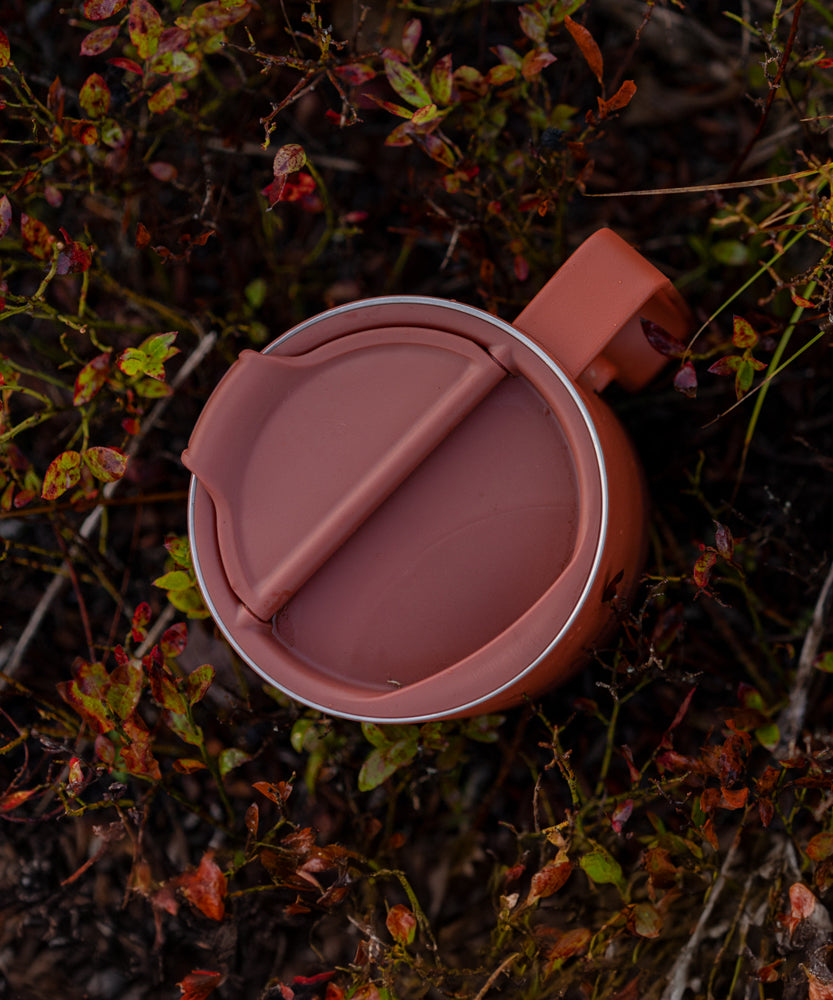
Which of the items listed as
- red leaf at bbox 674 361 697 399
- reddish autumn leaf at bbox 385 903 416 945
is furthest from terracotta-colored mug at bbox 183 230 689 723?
reddish autumn leaf at bbox 385 903 416 945

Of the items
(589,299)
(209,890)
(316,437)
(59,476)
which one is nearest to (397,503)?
(316,437)

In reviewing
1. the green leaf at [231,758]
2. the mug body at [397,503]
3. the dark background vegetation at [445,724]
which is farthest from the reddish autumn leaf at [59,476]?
the green leaf at [231,758]

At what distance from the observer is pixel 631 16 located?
4.81 ft

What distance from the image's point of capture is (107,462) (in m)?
1.10

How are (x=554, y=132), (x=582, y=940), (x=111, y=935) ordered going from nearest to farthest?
(x=582, y=940), (x=554, y=132), (x=111, y=935)

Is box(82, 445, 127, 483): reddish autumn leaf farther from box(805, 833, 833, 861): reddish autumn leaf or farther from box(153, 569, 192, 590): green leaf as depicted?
box(805, 833, 833, 861): reddish autumn leaf

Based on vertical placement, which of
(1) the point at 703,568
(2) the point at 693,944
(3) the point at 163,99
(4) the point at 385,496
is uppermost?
(3) the point at 163,99

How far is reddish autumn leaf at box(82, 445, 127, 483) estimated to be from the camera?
110cm

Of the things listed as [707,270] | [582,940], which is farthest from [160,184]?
[582,940]

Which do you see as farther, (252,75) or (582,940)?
(252,75)

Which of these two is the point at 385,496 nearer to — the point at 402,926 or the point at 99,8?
the point at 402,926

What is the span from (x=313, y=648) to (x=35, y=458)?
80 cm

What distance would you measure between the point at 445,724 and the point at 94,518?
68 cm

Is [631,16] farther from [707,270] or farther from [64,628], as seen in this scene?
[64,628]
